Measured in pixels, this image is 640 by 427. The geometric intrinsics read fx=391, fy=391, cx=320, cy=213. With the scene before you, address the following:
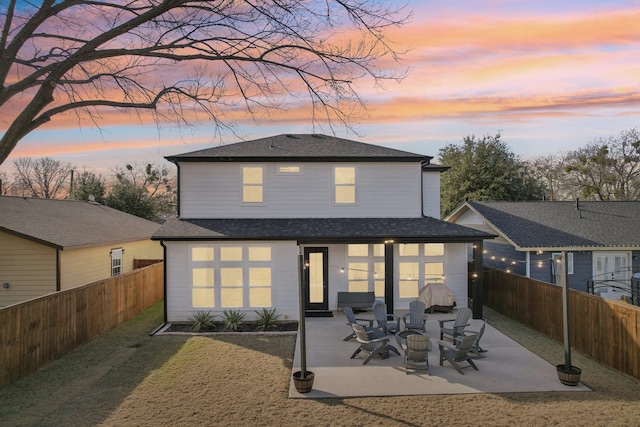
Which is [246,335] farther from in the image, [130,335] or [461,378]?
[461,378]

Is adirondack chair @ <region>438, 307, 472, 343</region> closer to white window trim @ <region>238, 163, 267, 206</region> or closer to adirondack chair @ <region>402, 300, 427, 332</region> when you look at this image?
adirondack chair @ <region>402, 300, 427, 332</region>

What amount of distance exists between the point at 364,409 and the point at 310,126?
231 inches

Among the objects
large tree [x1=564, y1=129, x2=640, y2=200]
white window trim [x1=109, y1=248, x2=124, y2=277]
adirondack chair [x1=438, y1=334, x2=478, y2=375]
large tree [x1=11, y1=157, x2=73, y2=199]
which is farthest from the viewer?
large tree [x1=11, y1=157, x2=73, y2=199]

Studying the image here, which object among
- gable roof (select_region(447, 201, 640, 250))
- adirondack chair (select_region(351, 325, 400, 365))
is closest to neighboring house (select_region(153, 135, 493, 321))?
adirondack chair (select_region(351, 325, 400, 365))

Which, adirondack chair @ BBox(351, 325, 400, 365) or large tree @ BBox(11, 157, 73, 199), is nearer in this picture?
adirondack chair @ BBox(351, 325, 400, 365)

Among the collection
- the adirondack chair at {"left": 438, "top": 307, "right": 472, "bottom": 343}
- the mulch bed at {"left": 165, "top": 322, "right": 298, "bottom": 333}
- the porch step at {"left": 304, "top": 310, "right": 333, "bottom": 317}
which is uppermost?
the adirondack chair at {"left": 438, "top": 307, "right": 472, "bottom": 343}

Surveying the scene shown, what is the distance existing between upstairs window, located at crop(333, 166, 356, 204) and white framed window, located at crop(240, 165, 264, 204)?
9.23 feet

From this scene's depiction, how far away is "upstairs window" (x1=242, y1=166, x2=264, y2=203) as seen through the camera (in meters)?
14.8

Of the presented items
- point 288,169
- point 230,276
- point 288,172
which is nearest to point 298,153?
point 288,169

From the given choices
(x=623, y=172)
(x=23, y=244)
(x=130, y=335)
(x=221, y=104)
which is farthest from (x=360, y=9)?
(x=623, y=172)

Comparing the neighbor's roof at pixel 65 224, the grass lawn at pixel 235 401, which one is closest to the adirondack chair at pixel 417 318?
the grass lawn at pixel 235 401

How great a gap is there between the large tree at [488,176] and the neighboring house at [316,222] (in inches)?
820

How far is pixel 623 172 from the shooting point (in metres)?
37.2

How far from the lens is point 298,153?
15016 mm
